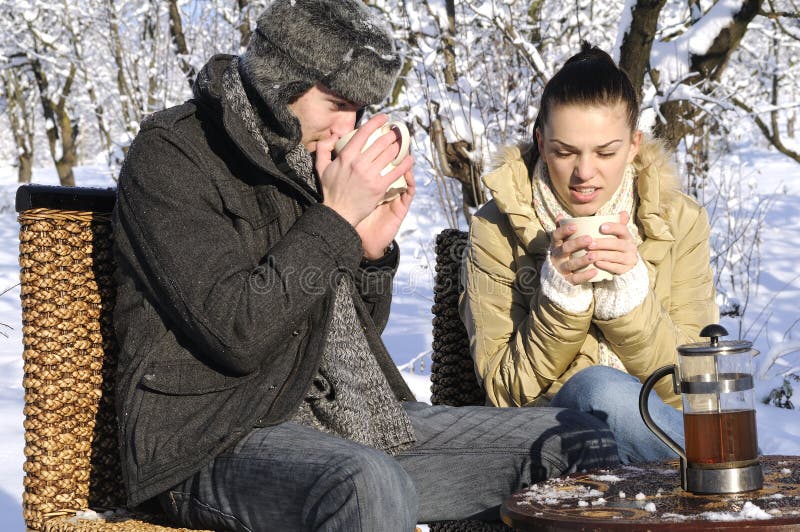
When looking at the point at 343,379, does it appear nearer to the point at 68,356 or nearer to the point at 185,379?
the point at 185,379

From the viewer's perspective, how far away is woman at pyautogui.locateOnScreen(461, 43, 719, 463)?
227 centimetres

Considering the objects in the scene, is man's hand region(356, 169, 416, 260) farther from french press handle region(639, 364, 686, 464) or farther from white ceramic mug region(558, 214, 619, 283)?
french press handle region(639, 364, 686, 464)

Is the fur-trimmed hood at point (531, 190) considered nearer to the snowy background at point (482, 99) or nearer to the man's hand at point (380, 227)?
the man's hand at point (380, 227)

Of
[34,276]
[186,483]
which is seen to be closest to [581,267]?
[186,483]

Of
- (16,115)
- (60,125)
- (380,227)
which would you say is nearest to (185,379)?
(380,227)

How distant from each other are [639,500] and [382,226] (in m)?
1.01

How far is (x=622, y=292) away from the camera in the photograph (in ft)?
7.63

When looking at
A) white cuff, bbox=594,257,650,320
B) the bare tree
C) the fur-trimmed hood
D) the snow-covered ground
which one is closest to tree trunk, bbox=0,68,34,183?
the bare tree

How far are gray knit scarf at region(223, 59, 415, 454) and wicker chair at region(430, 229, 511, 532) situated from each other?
633 mm

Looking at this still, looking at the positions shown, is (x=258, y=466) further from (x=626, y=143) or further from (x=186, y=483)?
(x=626, y=143)

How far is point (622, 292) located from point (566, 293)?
0.43ft

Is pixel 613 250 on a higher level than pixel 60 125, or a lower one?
lower

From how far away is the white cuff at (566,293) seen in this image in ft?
7.59

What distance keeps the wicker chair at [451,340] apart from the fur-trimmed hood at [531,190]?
304 millimetres
